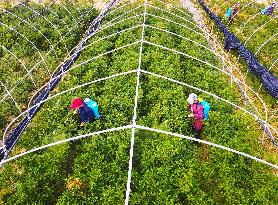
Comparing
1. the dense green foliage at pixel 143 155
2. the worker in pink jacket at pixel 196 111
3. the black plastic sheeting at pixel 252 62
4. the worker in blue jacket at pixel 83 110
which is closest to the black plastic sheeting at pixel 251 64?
the black plastic sheeting at pixel 252 62

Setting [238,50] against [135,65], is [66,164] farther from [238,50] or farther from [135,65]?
[238,50]

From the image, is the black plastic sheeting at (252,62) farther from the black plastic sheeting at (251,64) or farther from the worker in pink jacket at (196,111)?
the worker in pink jacket at (196,111)

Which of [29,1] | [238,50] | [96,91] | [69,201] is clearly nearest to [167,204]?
[69,201]

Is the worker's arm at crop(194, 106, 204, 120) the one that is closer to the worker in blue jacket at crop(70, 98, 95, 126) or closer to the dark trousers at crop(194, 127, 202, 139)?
the dark trousers at crop(194, 127, 202, 139)

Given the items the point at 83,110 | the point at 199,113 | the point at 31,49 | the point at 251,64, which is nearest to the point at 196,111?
the point at 199,113

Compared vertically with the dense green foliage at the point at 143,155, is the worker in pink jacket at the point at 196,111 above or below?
above

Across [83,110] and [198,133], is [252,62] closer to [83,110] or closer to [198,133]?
[198,133]
